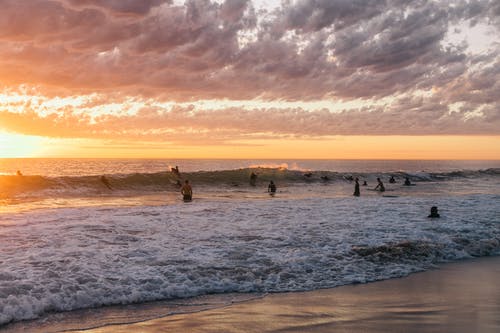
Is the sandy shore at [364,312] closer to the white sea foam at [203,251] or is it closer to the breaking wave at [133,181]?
the white sea foam at [203,251]

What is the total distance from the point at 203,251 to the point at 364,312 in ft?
20.5

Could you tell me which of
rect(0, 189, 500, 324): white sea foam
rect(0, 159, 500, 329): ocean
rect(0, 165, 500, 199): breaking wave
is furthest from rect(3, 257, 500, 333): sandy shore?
rect(0, 165, 500, 199): breaking wave

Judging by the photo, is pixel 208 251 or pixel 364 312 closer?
pixel 364 312

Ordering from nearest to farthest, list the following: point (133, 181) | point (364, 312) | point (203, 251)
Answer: point (364, 312) < point (203, 251) < point (133, 181)

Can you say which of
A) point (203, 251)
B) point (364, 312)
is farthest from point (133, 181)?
point (364, 312)

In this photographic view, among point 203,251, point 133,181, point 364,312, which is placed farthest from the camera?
point 133,181

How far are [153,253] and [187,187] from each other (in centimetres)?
1946

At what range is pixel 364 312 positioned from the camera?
8805 millimetres

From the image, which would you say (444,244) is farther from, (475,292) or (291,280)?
(291,280)

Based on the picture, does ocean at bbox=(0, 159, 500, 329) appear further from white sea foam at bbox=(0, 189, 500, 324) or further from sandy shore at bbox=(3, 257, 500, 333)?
sandy shore at bbox=(3, 257, 500, 333)

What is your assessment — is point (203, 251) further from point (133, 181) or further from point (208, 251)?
point (133, 181)

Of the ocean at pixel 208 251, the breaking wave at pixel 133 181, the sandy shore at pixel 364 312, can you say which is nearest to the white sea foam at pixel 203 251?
the ocean at pixel 208 251

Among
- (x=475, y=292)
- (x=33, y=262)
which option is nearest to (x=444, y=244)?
(x=475, y=292)

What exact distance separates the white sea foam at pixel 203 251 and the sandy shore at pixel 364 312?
3.70 feet
